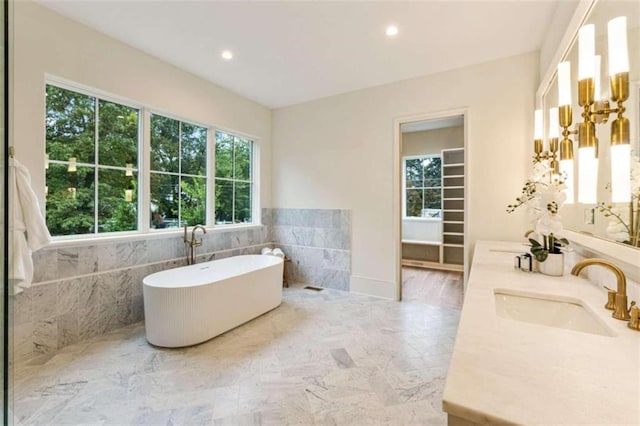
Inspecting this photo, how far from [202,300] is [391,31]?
3.00 m

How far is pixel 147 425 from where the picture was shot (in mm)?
1576

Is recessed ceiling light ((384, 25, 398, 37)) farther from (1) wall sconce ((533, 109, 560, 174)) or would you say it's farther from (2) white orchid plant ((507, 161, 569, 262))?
(2) white orchid plant ((507, 161, 569, 262))

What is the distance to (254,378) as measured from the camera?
79.1 inches

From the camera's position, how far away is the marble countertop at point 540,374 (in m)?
0.52

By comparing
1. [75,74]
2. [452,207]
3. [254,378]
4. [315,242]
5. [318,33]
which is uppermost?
[318,33]

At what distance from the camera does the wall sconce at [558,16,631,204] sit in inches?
39.5

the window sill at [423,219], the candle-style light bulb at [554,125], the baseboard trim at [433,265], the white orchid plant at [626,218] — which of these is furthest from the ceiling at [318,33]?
the baseboard trim at [433,265]

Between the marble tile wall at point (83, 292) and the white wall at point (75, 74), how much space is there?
0.64 metres

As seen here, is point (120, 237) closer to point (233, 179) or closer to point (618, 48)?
point (233, 179)

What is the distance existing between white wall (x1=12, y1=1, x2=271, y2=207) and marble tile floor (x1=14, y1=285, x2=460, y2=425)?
145cm

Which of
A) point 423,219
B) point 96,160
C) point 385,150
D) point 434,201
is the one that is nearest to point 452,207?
point 434,201

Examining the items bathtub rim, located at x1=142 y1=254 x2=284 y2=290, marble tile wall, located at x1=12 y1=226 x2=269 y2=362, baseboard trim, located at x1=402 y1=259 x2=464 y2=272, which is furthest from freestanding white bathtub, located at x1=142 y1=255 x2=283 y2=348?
baseboard trim, located at x1=402 y1=259 x2=464 y2=272

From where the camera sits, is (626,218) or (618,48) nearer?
(618,48)

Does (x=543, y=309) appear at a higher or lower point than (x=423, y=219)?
lower
